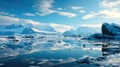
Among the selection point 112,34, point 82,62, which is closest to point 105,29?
point 112,34

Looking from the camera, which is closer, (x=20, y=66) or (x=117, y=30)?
(x=20, y=66)

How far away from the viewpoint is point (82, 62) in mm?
21062

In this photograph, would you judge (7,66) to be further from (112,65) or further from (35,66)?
(112,65)

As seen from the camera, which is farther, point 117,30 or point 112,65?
point 117,30

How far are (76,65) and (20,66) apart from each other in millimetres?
5730

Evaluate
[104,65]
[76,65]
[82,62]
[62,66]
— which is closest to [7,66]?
[62,66]

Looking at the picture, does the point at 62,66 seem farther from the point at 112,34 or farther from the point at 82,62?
the point at 112,34

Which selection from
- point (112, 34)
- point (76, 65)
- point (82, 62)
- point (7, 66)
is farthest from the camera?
point (112, 34)

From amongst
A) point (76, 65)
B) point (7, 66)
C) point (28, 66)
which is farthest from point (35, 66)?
point (76, 65)

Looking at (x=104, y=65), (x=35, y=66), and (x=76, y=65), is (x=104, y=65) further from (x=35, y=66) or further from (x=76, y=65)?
(x=35, y=66)

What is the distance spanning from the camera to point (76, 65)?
1930 centimetres

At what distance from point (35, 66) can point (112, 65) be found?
25.7 ft

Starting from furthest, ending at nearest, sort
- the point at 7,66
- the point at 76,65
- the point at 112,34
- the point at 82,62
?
the point at 112,34 < the point at 82,62 < the point at 76,65 < the point at 7,66

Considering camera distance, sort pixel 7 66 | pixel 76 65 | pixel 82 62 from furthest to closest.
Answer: pixel 82 62
pixel 76 65
pixel 7 66
